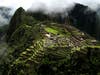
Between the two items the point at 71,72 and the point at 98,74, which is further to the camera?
the point at 71,72

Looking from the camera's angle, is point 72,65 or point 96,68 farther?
point 72,65

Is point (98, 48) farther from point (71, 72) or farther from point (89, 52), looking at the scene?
point (71, 72)

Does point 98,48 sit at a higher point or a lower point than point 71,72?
higher

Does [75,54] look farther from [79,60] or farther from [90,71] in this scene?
[90,71]

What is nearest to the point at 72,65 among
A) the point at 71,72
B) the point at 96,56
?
the point at 71,72

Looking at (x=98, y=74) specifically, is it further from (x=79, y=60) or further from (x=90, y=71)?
(x=79, y=60)

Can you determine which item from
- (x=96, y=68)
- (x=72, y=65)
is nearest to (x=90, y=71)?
(x=96, y=68)

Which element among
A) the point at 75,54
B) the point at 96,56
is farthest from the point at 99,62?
the point at 75,54
